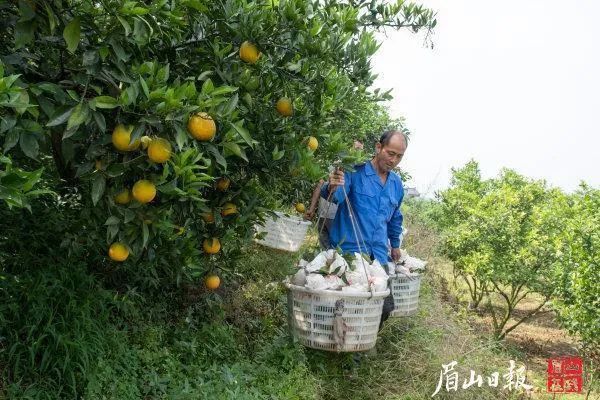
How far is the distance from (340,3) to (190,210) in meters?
1.25

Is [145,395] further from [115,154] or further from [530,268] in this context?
[530,268]

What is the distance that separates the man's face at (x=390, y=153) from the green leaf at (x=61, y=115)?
2.28 metres

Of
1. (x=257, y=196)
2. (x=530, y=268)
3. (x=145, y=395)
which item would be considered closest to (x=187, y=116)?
(x=257, y=196)

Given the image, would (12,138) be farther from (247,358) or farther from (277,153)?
(247,358)

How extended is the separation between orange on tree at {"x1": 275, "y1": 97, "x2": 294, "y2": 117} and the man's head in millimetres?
1348

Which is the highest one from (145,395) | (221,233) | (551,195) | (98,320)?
(551,195)

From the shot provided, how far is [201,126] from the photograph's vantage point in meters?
1.79

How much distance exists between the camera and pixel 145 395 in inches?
119

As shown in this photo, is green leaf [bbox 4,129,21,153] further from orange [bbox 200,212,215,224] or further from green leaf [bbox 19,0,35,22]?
orange [bbox 200,212,215,224]

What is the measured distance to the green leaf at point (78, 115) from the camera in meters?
1.69

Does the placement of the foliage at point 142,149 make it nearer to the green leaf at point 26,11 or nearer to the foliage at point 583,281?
the green leaf at point 26,11

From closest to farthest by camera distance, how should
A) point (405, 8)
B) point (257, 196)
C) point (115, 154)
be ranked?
point (115, 154) < point (257, 196) < point (405, 8)

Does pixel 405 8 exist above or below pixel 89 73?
above

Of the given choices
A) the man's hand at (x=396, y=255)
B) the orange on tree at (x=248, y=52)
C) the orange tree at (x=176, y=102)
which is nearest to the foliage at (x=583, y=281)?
the man's hand at (x=396, y=255)
